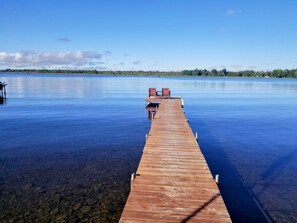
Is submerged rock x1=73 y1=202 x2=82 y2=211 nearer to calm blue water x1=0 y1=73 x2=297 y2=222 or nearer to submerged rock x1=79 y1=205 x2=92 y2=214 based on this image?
calm blue water x1=0 y1=73 x2=297 y2=222

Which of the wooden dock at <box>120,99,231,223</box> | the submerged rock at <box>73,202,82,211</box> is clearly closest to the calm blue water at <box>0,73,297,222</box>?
the submerged rock at <box>73,202,82,211</box>

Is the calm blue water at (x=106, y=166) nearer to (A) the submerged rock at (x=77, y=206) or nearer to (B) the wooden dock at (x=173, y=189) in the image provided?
(A) the submerged rock at (x=77, y=206)

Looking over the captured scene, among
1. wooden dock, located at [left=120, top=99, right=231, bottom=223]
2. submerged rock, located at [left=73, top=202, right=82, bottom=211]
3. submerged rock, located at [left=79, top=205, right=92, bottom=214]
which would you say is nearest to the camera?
wooden dock, located at [left=120, top=99, right=231, bottom=223]

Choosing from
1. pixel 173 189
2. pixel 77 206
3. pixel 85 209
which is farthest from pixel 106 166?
pixel 173 189

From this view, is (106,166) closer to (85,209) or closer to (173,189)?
(85,209)

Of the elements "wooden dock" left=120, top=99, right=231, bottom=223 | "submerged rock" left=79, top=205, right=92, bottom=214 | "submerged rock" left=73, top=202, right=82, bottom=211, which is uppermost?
"wooden dock" left=120, top=99, right=231, bottom=223

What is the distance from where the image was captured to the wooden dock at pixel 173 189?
249 inches

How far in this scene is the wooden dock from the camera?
249 inches

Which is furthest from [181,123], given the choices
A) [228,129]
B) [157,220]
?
[157,220]

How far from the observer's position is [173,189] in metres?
7.71

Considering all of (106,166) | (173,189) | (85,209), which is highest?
(173,189)

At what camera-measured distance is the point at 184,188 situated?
307 inches

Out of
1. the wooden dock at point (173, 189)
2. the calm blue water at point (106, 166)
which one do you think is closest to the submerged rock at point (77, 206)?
the calm blue water at point (106, 166)

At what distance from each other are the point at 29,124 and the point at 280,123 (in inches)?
974
